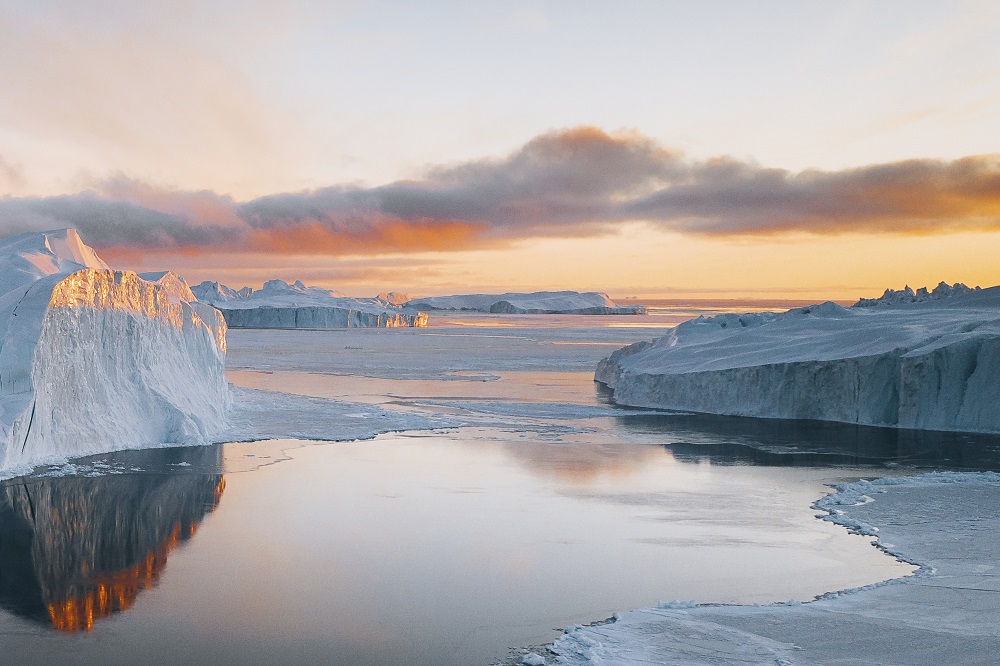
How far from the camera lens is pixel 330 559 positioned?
7.30 meters

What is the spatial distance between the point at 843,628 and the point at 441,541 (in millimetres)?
3598

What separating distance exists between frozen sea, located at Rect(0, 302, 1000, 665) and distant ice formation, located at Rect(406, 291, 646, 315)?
10814 cm

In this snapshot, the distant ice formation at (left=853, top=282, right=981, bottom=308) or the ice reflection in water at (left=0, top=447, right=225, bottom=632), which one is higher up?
the distant ice formation at (left=853, top=282, right=981, bottom=308)

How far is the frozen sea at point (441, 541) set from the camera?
18.2 feet

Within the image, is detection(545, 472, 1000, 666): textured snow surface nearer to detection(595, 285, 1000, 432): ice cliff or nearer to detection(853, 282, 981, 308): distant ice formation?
detection(595, 285, 1000, 432): ice cliff

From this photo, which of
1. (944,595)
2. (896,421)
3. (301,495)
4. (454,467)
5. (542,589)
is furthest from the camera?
(896,421)

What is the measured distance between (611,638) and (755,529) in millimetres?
3386

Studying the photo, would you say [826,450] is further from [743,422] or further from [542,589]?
[542,589]

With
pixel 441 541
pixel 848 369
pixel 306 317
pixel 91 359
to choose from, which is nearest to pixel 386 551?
pixel 441 541

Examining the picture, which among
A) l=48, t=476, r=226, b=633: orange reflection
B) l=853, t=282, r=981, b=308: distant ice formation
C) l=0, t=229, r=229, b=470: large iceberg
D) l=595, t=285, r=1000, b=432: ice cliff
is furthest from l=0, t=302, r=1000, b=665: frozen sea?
l=853, t=282, r=981, b=308: distant ice formation

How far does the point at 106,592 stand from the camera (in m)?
6.36

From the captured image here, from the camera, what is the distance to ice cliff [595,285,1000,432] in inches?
608

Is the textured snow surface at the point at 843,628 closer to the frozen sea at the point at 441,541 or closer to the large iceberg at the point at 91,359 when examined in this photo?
the frozen sea at the point at 441,541

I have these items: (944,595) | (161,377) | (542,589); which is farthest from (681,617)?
Answer: (161,377)
